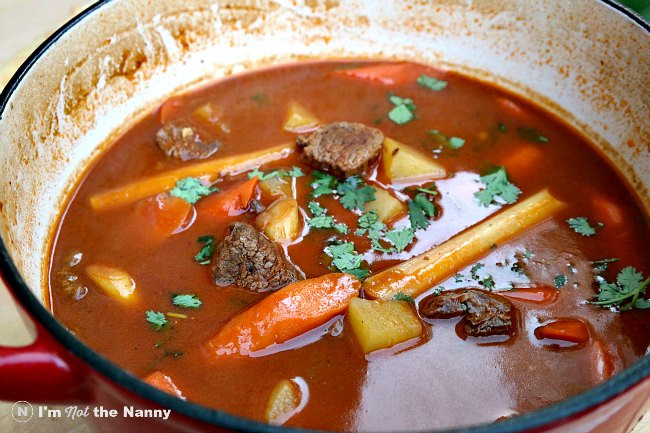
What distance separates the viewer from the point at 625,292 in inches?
97.7

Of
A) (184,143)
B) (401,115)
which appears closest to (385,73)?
(401,115)

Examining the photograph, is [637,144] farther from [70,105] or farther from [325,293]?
[70,105]

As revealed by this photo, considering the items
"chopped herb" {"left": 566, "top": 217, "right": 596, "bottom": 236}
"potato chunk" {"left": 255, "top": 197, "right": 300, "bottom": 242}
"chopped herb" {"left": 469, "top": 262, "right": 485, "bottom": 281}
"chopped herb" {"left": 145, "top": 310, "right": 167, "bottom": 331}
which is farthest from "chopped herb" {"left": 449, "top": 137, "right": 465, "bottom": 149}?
"chopped herb" {"left": 145, "top": 310, "right": 167, "bottom": 331}

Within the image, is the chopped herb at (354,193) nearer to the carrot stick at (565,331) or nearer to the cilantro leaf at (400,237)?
the cilantro leaf at (400,237)

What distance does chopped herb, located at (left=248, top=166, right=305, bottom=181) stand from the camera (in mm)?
2909

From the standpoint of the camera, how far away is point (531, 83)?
3430 mm

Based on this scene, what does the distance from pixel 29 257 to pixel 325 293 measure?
1.09m

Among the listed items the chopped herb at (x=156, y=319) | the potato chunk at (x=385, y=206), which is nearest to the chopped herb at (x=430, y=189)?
the potato chunk at (x=385, y=206)

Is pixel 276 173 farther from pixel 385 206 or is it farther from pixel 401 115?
pixel 401 115

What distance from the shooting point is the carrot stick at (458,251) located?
8.04 ft

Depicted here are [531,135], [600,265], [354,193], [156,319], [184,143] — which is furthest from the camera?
[531,135]

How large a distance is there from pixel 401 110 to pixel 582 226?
3.41ft

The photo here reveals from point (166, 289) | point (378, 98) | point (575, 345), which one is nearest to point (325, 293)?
point (166, 289)

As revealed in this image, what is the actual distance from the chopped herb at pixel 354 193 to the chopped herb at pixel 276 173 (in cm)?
21
